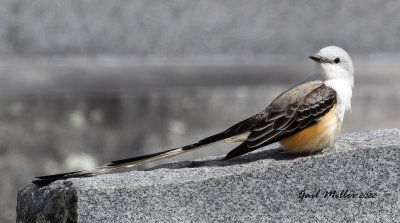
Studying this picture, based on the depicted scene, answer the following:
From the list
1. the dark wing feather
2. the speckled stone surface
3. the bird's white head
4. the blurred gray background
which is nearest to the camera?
the speckled stone surface

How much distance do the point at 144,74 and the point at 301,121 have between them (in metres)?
3.62

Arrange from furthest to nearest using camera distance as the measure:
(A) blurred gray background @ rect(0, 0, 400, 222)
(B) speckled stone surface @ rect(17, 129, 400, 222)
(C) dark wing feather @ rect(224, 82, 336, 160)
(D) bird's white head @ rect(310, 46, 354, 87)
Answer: (A) blurred gray background @ rect(0, 0, 400, 222)
(D) bird's white head @ rect(310, 46, 354, 87)
(C) dark wing feather @ rect(224, 82, 336, 160)
(B) speckled stone surface @ rect(17, 129, 400, 222)

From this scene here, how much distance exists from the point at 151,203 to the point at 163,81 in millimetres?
3663

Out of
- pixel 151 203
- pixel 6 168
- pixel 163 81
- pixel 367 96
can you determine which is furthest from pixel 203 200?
pixel 367 96

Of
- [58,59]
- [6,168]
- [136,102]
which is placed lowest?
[6,168]

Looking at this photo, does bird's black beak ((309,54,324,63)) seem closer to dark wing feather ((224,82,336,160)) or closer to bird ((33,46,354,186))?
bird ((33,46,354,186))

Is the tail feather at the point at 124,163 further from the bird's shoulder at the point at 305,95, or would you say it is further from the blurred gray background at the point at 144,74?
the blurred gray background at the point at 144,74

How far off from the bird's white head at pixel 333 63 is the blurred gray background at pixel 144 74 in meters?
2.78

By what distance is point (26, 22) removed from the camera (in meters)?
7.50

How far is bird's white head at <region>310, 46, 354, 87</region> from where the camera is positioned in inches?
166

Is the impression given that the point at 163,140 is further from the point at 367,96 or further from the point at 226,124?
the point at 367,96

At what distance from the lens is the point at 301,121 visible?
4.09 meters

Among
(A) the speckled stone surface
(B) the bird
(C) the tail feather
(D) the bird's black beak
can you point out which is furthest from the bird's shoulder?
(C) the tail feather

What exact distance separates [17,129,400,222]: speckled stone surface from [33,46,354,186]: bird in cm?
8
